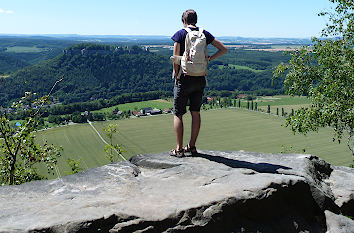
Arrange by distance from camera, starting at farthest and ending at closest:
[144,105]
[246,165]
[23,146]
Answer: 1. [144,105]
2. [23,146]
3. [246,165]

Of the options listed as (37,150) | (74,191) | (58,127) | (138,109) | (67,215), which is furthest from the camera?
(138,109)

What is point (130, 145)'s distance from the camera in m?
74.2

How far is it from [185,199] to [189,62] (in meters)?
3.19

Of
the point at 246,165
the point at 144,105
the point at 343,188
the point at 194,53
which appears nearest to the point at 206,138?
the point at 144,105

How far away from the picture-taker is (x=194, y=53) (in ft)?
24.1

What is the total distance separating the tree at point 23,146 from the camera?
10.1 m

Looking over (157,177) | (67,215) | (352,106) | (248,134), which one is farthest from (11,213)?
(248,134)

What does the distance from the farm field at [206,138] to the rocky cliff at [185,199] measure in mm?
52140

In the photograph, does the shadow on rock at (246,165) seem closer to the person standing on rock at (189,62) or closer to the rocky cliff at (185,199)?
the rocky cliff at (185,199)

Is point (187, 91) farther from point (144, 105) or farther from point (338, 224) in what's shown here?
point (144, 105)

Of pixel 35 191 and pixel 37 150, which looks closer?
pixel 35 191

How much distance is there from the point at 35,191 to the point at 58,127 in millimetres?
92923

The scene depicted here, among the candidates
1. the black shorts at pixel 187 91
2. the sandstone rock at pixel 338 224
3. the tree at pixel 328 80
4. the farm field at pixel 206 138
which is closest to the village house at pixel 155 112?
the farm field at pixel 206 138

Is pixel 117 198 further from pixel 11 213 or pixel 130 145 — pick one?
pixel 130 145
